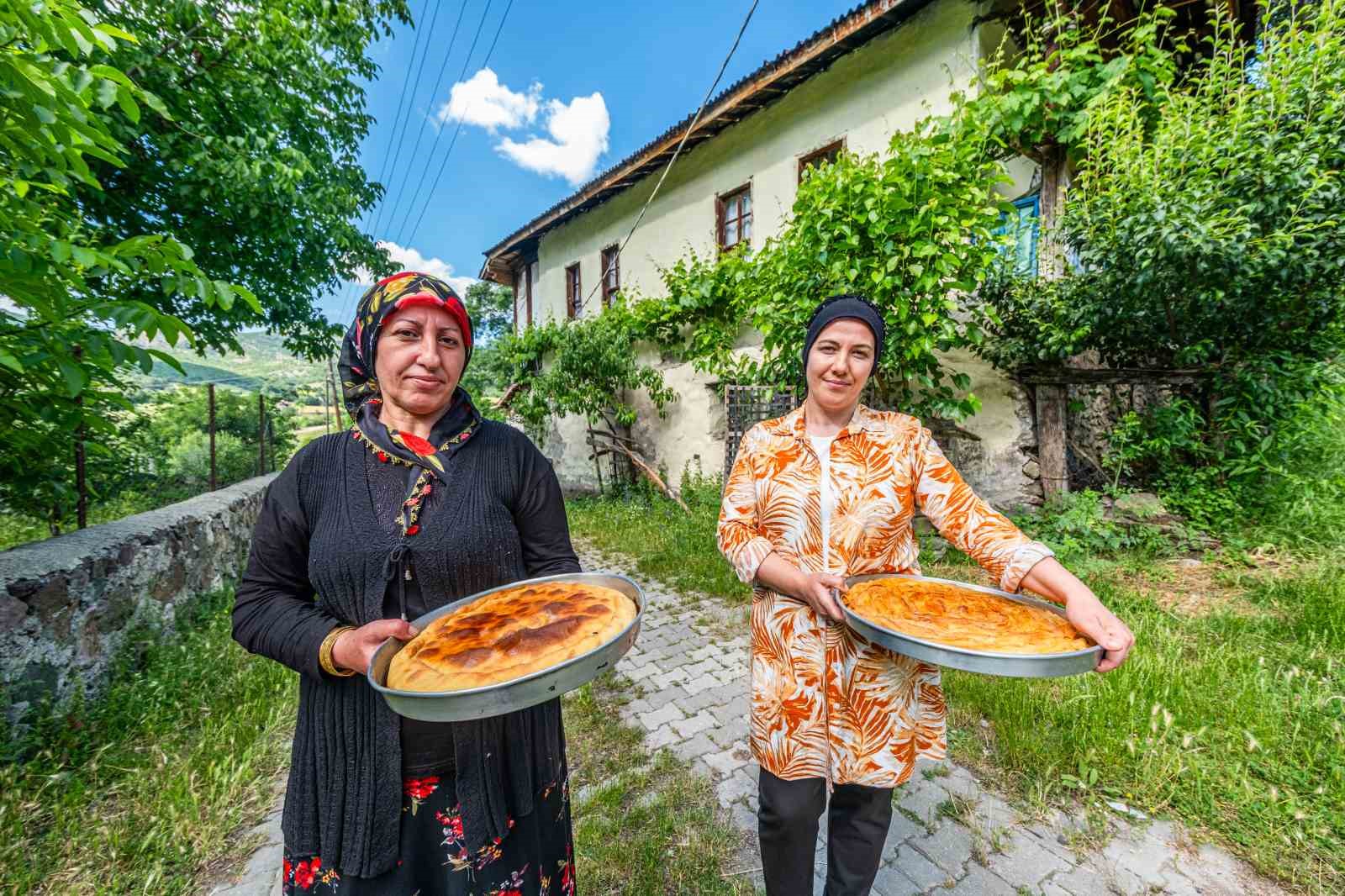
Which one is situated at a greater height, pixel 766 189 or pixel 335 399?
pixel 766 189

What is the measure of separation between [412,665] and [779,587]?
1016mm

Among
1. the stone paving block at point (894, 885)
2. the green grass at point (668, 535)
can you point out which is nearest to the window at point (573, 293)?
the green grass at point (668, 535)

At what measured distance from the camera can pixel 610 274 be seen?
11086 millimetres

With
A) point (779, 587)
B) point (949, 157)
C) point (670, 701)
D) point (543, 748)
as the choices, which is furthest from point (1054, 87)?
point (543, 748)

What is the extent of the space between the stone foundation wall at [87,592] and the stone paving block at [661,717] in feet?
9.81

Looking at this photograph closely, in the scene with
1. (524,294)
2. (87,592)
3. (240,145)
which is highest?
(524,294)

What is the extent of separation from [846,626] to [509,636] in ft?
3.39

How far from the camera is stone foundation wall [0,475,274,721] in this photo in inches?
90.4

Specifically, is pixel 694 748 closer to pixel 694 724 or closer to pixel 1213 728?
pixel 694 724

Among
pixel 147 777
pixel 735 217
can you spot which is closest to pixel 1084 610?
pixel 147 777

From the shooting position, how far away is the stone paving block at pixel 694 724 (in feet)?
9.66

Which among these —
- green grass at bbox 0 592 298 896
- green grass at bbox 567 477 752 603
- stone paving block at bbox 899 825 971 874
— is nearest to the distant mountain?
green grass at bbox 0 592 298 896

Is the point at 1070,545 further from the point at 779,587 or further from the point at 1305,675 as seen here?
the point at 779,587

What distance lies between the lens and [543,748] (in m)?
1.39
